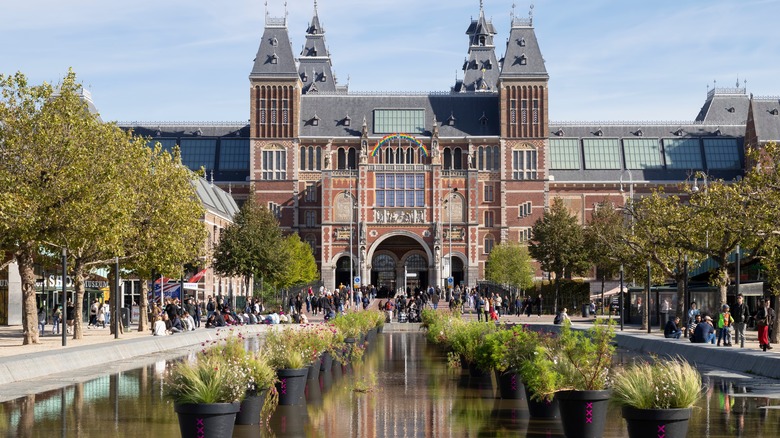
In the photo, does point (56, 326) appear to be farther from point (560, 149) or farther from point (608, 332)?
point (560, 149)

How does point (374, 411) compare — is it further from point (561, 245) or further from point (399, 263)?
point (399, 263)

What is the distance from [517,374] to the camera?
19.3 meters

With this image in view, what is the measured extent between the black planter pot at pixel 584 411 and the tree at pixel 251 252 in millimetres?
56489

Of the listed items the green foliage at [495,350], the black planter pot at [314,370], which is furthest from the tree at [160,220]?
the green foliage at [495,350]

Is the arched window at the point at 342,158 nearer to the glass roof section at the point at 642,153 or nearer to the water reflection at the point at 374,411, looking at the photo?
the glass roof section at the point at 642,153

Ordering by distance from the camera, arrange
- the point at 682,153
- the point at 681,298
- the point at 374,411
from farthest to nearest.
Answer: the point at 682,153
the point at 681,298
the point at 374,411

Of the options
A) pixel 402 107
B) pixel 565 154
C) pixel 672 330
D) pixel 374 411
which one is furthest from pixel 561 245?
pixel 374 411

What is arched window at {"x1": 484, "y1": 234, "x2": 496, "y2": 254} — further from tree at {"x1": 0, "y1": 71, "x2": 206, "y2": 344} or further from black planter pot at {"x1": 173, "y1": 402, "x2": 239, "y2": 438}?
black planter pot at {"x1": 173, "y1": 402, "x2": 239, "y2": 438}

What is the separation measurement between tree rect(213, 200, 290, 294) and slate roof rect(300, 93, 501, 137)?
30757mm

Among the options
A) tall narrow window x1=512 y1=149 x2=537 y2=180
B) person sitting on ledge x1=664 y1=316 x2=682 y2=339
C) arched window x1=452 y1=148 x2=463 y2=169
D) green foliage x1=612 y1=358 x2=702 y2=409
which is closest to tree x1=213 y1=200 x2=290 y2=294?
arched window x1=452 y1=148 x2=463 y2=169

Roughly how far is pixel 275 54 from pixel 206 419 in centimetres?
8964

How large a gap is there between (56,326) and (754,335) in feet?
91.0

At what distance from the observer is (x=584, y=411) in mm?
14445

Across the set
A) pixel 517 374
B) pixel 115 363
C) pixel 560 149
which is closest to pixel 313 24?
pixel 560 149
